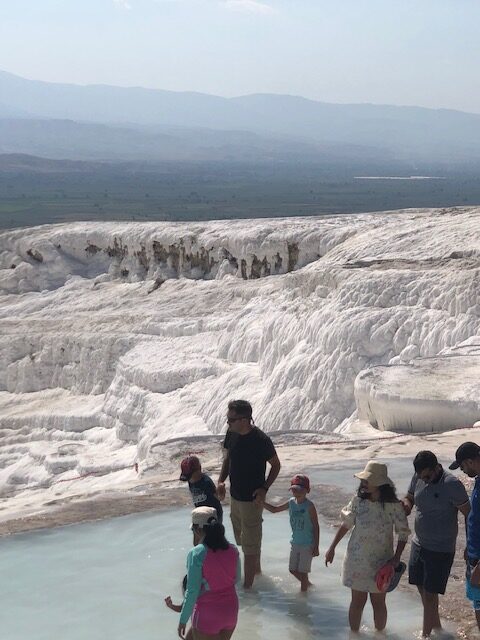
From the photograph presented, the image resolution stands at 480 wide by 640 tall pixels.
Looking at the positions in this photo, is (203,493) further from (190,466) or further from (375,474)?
(375,474)

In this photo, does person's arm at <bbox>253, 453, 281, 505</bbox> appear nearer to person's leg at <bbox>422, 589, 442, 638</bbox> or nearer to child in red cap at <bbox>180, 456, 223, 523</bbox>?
child in red cap at <bbox>180, 456, 223, 523</bbox>

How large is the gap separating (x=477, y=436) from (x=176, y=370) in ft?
42.9

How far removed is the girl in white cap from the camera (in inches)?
173

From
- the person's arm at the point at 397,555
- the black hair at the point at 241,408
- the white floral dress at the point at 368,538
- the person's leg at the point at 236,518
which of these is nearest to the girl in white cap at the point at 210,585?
the white floral dress at the point at 368,538

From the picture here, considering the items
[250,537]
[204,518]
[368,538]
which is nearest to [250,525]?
[250,537]

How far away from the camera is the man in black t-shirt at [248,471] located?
18.7 feet

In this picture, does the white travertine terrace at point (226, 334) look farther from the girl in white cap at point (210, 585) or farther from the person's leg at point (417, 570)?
the girl in white cap at point (210, 585)

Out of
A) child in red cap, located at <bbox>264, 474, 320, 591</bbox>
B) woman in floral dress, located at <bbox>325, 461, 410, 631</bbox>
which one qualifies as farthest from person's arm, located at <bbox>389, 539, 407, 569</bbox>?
child in red cap, located at <bbox>264, 474, 320, 591</bbox>

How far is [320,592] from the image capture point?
5781 millimetres

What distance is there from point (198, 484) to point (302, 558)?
0.72 meters

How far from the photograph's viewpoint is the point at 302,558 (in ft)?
18.7

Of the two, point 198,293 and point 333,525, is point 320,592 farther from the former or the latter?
point 198,293

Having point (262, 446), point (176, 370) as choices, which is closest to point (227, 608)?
point (262, 446)

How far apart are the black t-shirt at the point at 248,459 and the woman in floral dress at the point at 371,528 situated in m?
0.84
